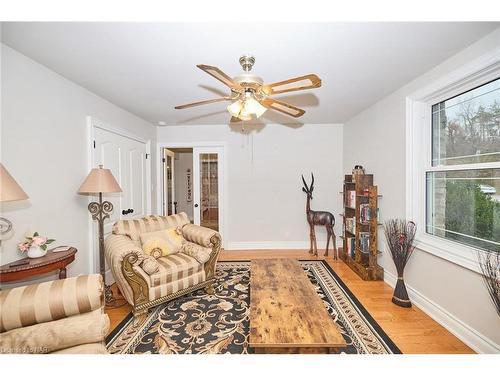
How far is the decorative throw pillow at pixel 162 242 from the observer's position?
7.81 feet

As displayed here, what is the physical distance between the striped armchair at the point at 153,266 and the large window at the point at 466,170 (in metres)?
2.40

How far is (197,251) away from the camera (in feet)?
8.04

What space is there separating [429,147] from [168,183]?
4249mm

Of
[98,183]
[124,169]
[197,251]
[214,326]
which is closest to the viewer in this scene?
[214,326]

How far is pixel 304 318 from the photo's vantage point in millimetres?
1421

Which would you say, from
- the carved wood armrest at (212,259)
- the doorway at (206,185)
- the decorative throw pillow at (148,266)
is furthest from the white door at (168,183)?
the decorative throw pillow at (148,266)

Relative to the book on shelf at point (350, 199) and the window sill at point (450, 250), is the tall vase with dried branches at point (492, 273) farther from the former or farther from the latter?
the book on shelf at point (350, 199)

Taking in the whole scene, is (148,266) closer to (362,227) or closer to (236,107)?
(236,107)

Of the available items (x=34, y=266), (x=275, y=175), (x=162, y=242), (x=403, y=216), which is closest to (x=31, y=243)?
(x=34, y=266)

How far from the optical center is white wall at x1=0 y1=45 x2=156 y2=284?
1676 mm

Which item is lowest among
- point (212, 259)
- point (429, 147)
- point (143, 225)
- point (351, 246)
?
point (351, 246)

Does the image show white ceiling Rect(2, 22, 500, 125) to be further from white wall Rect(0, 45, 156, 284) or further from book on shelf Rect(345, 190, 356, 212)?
book on shelf Rect(345, 190, 356, 212)

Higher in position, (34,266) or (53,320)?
(34,266)
